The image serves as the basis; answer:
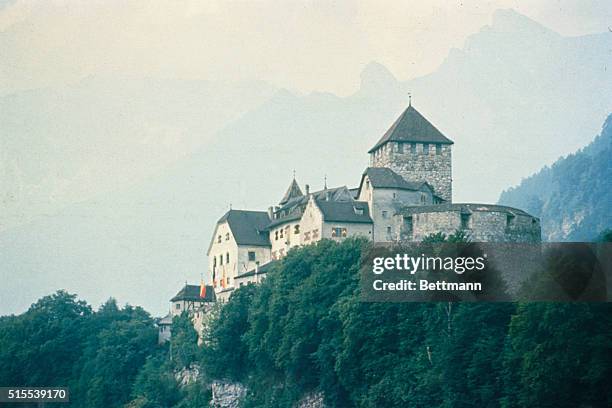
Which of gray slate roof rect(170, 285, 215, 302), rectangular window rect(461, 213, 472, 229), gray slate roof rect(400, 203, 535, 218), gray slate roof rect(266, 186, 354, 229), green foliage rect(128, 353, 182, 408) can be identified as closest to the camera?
rectangular window rect(461, 213, 472, 229)

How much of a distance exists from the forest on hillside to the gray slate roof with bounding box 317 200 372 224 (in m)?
4.21

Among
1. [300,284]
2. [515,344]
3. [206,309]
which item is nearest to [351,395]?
[300,284]

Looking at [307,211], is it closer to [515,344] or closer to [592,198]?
[515,344]

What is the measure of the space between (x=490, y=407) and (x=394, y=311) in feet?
36.2

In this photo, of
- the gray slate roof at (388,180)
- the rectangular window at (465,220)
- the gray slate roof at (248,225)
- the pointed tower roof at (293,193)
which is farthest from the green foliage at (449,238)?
the pointed tower roof at (293,193)

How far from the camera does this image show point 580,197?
179 meters

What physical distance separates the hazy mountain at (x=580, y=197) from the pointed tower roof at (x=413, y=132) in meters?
73.7

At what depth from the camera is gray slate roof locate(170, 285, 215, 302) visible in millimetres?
99800

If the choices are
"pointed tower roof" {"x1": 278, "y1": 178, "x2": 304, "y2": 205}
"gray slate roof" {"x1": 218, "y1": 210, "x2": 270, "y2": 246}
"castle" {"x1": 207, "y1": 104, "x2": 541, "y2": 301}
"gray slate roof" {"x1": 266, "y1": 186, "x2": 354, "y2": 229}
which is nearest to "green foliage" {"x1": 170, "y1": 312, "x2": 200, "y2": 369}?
"castle" {"x1": 207, "y1": 104, "x2": 541, "y2": 301}

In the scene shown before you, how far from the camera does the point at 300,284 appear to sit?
76875 mm

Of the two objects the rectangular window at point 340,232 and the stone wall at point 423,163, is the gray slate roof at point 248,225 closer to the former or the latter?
the stone wall at point 423,163

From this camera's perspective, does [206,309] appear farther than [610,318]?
Yes

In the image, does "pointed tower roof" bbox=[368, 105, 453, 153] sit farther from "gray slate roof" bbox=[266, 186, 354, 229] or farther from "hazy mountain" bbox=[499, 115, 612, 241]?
"hazy mountain" bbox=[499, 115, 612, 241]

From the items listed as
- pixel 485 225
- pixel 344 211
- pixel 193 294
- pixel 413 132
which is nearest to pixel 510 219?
pixel 485 225
